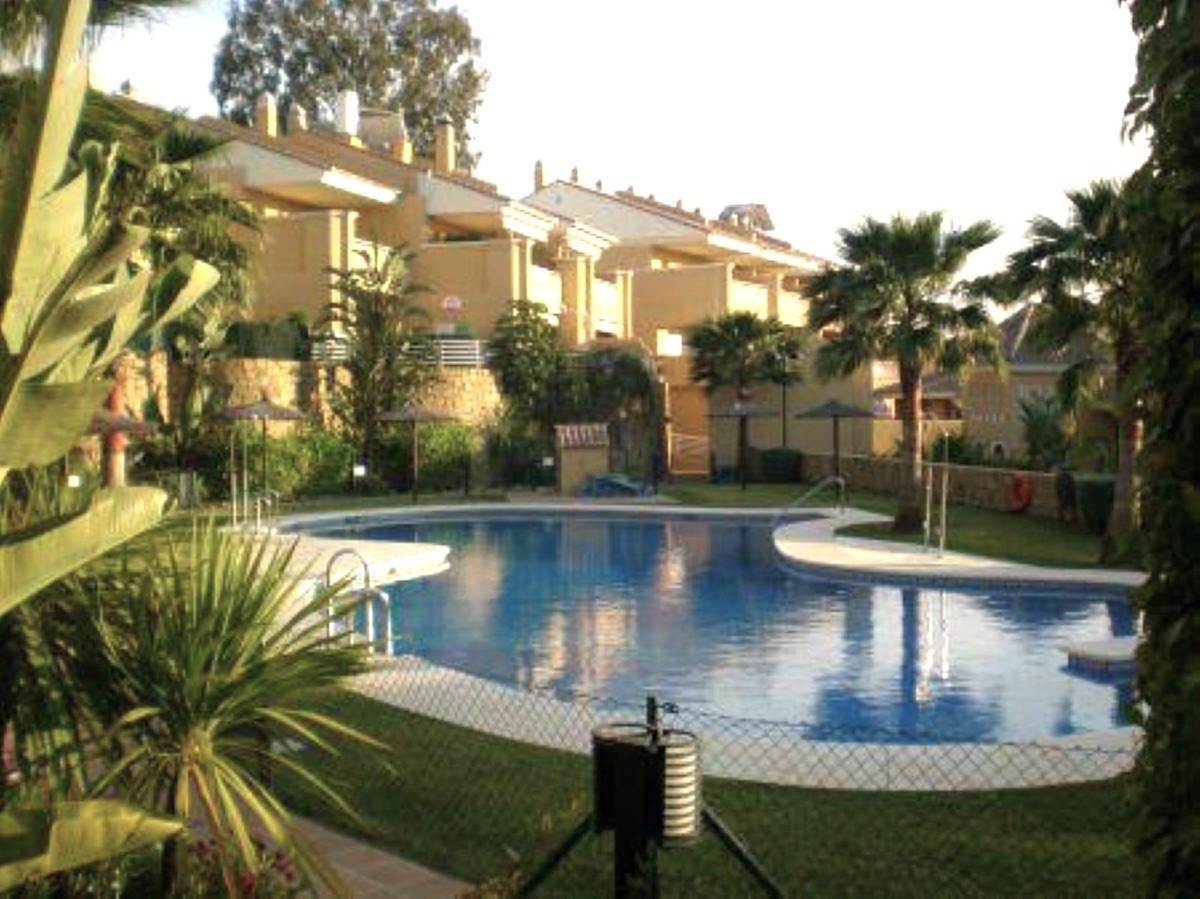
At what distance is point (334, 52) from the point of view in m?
49.1

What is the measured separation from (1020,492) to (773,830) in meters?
21.8

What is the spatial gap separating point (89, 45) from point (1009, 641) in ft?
36.8

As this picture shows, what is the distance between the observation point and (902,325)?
76.8ft

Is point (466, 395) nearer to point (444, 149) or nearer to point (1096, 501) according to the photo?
point (444, 149)

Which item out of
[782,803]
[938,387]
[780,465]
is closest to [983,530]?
[780,465]

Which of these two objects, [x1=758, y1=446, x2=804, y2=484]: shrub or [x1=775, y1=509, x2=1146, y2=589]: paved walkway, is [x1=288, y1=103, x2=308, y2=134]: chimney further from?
[x1=775, y1=509, x2=1146, y2=589]: paved walkway

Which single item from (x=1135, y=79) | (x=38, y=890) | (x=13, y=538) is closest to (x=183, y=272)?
(x=13, y=538)

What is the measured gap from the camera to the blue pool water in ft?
39.5

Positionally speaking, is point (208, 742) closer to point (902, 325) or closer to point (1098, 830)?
point (1098, 830)

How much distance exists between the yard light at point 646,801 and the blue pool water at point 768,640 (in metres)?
4.69

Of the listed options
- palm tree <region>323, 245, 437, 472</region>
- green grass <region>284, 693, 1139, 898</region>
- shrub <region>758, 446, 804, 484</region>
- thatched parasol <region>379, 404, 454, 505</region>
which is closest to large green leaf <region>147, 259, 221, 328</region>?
green grass <region>284, 693, 1139, 898</region>

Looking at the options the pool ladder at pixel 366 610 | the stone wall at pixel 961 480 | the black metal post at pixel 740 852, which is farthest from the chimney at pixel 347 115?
the black metal post at pixel 740 852

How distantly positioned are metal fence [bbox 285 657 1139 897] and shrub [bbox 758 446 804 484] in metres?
26.1

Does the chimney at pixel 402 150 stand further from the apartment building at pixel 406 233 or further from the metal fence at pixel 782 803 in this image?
the metal fence at pixel 782 803
